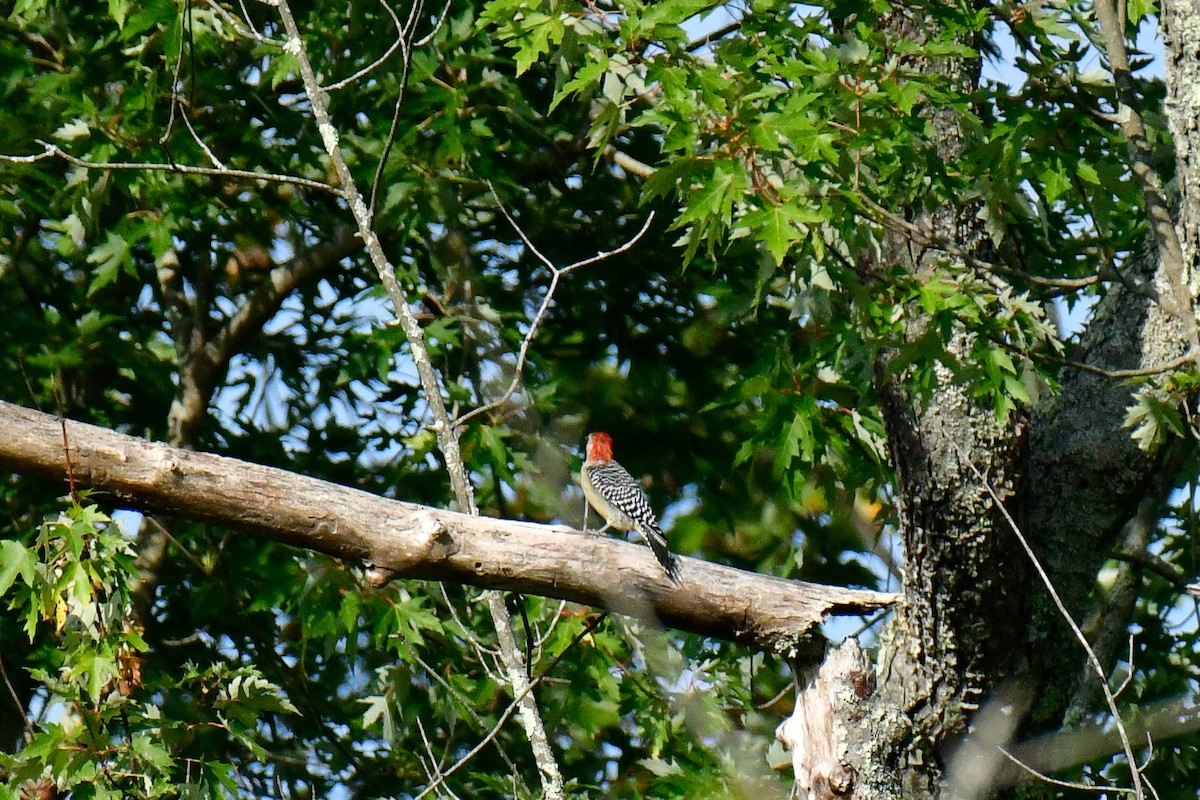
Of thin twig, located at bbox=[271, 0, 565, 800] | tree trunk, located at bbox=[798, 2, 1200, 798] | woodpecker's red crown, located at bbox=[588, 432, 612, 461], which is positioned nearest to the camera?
thin twig, located at bbox=[271, 0, 565, 800]

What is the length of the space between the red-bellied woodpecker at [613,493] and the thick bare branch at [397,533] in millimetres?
1060

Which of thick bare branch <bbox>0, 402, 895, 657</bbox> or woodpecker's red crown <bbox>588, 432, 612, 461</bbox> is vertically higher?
woodpecker's red crown <bbox>588, 432, 612, 461</bbox>

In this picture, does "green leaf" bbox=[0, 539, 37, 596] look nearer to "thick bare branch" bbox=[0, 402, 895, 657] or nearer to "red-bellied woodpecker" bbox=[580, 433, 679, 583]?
"thick bare branch" bbox=[0, 402, 895, 657]

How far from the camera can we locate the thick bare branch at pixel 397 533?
3426 millimetres

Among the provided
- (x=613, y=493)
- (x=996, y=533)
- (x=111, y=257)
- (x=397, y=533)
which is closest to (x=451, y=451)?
(x=397, y=533)

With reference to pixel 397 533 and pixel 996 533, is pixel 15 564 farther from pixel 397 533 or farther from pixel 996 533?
pixel 996 533

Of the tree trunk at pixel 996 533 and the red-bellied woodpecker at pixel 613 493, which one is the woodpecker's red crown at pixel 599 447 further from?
the tree trunk at pixel 996 533

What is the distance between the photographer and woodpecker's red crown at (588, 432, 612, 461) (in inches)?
255

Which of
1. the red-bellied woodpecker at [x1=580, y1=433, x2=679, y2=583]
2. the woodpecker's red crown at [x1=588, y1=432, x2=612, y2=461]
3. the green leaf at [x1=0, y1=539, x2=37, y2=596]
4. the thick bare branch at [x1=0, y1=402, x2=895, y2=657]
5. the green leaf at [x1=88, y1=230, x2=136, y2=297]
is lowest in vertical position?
the green leaf at [x1=0, y1=539, x2=37, y2=596]

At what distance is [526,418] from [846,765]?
2866 millimetres

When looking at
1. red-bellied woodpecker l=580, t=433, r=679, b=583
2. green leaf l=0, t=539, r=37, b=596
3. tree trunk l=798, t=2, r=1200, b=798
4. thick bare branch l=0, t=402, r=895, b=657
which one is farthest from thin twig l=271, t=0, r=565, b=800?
tree trunk l=798, t=2, r=1200, b=798

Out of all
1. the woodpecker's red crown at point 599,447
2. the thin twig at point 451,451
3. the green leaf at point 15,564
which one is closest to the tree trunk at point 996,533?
the thin twig at point 451,451

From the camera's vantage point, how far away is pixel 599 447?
21.3 feet

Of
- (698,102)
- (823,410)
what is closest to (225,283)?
(823,410)
